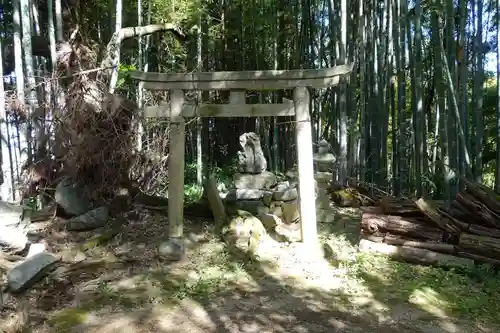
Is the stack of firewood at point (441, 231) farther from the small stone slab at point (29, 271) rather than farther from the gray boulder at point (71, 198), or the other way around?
the gray boulder at point (71, 198)

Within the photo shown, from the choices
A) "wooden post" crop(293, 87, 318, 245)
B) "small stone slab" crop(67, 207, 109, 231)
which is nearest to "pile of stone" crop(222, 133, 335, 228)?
"wooden post" crop(293, 87, 318, 245)

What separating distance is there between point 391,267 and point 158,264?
2.54m

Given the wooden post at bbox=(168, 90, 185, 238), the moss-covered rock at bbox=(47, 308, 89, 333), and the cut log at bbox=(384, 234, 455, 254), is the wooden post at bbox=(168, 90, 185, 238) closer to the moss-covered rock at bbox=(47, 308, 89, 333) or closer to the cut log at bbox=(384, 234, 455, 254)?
the moss-covered rock at bbox=(47, 308, 89, 333)

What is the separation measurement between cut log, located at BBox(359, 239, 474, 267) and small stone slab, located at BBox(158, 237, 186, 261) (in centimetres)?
212

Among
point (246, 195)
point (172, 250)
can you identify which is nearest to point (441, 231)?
point (246, 195)

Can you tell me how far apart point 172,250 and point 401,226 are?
269 cm

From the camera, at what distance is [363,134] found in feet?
29.0

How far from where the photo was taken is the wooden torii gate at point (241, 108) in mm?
4531

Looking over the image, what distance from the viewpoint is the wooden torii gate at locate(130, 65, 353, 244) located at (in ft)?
14.9

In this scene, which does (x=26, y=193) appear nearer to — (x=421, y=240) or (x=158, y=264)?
(x=158, y=264)

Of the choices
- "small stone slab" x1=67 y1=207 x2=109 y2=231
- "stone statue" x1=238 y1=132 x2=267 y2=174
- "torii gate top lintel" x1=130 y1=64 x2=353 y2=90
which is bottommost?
"small stone slab" x1=67 y1=207 x2=109 y2=231

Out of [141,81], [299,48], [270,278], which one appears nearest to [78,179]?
[141,81]

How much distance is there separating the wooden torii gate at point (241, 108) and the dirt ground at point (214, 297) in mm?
488

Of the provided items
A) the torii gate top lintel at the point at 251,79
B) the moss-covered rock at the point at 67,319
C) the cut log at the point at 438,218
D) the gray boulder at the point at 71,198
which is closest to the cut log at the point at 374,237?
the cut log at the point at 438,218
